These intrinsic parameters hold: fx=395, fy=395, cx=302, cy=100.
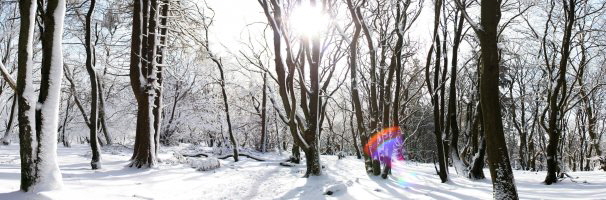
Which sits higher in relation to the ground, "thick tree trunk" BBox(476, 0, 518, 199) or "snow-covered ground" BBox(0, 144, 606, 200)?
"thick tree trunk" BBox(476, 0, 518, 199)

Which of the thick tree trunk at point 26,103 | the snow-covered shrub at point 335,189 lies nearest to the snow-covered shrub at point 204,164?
the snow-covered shrub at point 335,189

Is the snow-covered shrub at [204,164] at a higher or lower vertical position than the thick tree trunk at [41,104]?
lower

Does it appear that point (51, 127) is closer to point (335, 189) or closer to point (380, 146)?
point (335, 189)

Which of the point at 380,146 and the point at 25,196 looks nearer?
the point at 25,196

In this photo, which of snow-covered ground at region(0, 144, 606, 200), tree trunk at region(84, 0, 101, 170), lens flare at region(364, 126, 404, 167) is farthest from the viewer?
lens flare at region(364, 126, 404, 167)

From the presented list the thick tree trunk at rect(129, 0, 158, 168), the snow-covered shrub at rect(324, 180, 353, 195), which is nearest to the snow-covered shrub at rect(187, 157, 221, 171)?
the thick tree trunk at rect(129, 0, 158, 168)

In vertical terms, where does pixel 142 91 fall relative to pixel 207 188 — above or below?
above

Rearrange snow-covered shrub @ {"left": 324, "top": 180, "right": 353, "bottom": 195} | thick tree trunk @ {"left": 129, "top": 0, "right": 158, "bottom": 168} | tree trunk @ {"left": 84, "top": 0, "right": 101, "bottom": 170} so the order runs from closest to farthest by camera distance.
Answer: snow-covered shrub @ {"left": 324, "top": 180, "right": 353, "bottom": 195}
tree trunk @ {"left": 84, "top": 0, "right": 101, "bottom": 170}
thick tree trunk @ {"left": 129, "top": 0, "right": 158, "bottom": 168}

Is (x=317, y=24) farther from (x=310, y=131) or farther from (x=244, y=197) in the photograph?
(x=244, y=197)

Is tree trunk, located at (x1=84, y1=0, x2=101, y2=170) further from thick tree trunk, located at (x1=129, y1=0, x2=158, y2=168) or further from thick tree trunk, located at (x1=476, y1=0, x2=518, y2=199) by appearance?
thick tree trunk, located at (x1=476, y1=0, x2=518, y2=199)

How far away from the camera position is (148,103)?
36.6 feet

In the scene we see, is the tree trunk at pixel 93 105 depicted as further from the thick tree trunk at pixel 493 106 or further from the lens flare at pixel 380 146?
the thick tree trunk at pixel 493 106

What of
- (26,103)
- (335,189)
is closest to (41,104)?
(26,103)

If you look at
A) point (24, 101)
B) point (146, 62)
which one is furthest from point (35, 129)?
point (146, 62)
